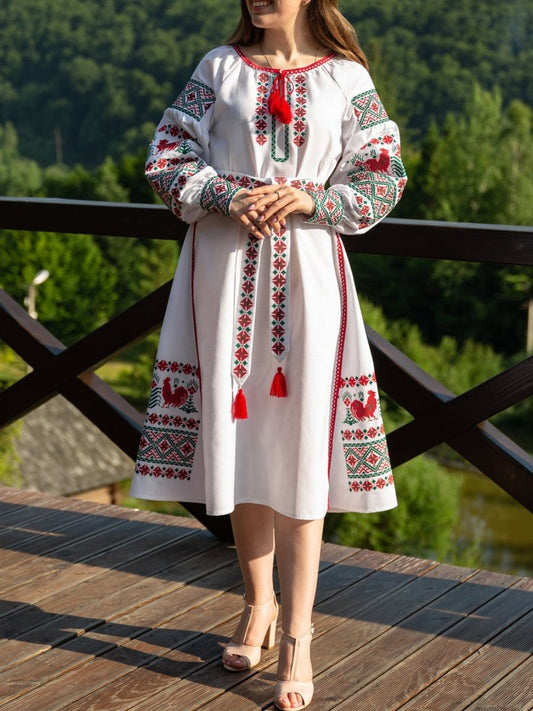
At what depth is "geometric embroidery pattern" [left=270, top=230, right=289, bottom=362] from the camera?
1945 mm

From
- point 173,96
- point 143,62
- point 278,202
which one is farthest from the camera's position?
point 143,62

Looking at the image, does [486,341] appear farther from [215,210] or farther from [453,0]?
[215,210]

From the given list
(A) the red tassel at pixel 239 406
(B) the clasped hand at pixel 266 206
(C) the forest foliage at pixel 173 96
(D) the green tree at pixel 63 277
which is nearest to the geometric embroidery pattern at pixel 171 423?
(A) the red tassel at pixel 239 406

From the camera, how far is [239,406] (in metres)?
1.98

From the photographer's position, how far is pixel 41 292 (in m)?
45.2

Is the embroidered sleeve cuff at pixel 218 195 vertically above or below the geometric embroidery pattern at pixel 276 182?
below

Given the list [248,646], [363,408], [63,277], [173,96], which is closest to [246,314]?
[363,408]

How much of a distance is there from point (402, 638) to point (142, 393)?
41.2 m

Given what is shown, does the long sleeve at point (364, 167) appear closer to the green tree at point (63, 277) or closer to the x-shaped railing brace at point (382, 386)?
the x-shaped railing brace at point (382, 386)

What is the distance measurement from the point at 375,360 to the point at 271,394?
1.87 ft

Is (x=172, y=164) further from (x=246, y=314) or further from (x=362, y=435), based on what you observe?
(x=362, y=435)

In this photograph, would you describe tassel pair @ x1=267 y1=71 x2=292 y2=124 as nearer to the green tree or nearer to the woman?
the woman

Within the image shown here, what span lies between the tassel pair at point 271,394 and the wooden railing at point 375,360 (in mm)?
527

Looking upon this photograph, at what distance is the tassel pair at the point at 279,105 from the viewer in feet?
6.26
